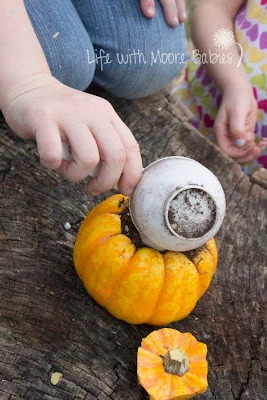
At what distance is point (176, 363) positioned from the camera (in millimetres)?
1073

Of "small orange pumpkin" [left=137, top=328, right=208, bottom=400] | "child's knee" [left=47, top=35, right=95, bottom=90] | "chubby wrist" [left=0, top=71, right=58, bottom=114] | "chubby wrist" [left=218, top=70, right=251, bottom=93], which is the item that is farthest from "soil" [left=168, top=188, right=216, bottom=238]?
"chubby wrist" [left=218, top=70, right=251, bottom=93]

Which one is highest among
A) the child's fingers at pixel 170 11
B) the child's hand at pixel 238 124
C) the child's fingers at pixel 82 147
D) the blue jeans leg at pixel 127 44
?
the child's fingers at pixel 82 147

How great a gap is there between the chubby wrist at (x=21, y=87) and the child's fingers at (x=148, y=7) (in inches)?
28.5

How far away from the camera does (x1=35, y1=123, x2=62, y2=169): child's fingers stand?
3.09 ft

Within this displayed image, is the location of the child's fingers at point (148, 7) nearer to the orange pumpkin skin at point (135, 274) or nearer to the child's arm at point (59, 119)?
the child's arm at point (59, 119)

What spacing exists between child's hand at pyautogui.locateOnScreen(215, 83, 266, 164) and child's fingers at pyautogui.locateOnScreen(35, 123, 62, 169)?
1061mm

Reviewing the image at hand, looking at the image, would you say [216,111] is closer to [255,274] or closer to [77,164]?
[255,274]

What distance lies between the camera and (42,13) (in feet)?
5.05

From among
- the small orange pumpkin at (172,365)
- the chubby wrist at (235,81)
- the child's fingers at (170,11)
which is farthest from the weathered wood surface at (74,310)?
the child's fingers at (170,11)

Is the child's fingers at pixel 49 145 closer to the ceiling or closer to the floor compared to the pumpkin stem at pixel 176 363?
closer to the ceiling

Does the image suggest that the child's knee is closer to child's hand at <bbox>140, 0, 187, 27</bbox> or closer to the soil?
child's hand at <bbox>140, 0, 187, 27</bbox>

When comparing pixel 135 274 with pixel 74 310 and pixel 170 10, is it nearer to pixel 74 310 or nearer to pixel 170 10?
pixel 74 310

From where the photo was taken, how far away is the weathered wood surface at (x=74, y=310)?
1.05m

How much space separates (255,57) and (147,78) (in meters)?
0.50
